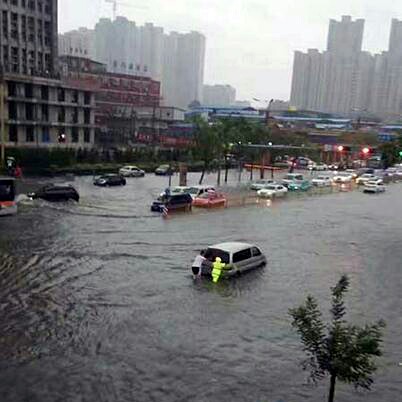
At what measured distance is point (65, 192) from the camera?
40.1m

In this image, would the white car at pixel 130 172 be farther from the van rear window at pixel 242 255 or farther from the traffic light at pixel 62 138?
the van rear window at pixel 242 255

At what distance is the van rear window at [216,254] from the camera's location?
74.7ft

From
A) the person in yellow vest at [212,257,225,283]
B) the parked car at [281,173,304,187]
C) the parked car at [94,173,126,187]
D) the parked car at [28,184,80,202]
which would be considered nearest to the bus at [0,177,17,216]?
the parked car at [28,184,80,202]

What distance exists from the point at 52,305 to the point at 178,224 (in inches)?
656

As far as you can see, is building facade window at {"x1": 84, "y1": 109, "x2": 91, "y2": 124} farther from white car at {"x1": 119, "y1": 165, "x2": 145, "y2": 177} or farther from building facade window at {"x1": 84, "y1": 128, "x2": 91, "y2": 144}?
white car at {"x1": 119, "y1": 165, "x2": 145, "y2": 177}

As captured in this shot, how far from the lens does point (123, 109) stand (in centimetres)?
11644

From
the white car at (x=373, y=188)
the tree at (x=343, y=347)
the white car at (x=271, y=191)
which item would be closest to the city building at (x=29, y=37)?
the white car at (x=271, y=191)

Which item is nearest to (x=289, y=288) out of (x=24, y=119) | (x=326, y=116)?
(x=24, y=119)

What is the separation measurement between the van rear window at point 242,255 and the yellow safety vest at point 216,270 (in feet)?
2.90

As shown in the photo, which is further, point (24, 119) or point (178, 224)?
point (24, 119)

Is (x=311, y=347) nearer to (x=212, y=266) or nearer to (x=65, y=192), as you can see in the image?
(x=212, y=266)

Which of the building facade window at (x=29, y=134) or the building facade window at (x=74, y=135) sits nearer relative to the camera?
the building facade window at (x=29, y=134)

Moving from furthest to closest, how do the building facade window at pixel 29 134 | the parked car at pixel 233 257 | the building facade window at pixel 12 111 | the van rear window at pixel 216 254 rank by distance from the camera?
the building facade window at pixel 29 134
the building facade window at pixel 12 111
the van rear window at pixel 216 254
the parked car at pixel 233 257

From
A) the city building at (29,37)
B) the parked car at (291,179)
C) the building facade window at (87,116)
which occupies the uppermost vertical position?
the city building at (29,37)
